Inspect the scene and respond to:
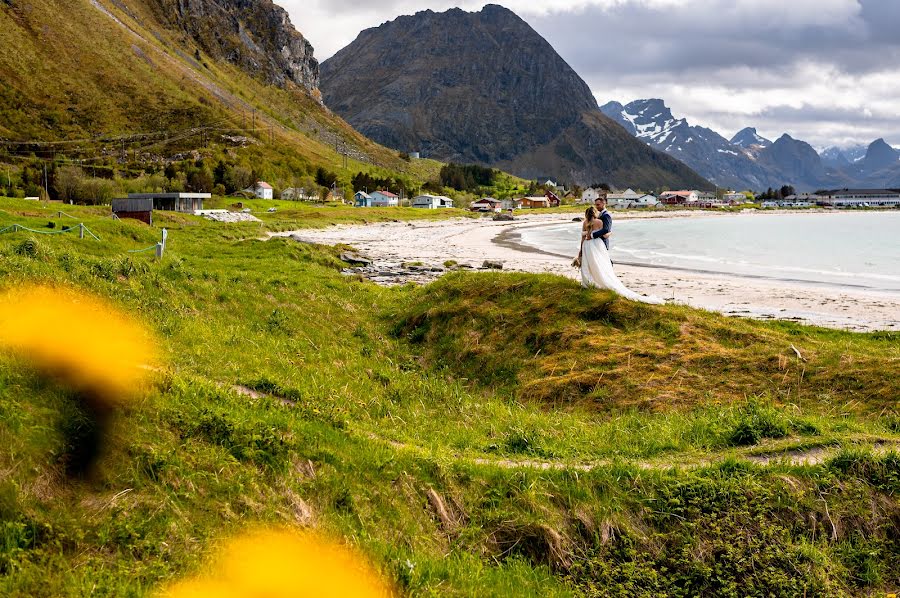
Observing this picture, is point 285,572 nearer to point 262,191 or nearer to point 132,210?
point 132,210

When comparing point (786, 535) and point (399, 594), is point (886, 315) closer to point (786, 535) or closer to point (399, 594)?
point (786, 535)

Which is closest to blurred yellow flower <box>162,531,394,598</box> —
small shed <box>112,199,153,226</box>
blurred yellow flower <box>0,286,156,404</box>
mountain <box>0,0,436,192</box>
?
blurred yellow flower <box>0,286,156,404</box>

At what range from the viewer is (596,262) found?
16.8 meters

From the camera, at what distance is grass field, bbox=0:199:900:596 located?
218 inches

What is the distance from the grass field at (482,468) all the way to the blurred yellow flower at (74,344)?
9.1 inches

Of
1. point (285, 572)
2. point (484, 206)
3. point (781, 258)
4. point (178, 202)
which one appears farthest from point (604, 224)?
point (484, 206)

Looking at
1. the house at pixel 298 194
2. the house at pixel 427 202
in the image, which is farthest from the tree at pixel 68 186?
the house at pixel 427 202

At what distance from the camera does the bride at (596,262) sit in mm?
16750

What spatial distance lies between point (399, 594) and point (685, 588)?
299 cm

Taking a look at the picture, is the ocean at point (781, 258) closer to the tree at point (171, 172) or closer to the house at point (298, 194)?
the house at point (298, 194)

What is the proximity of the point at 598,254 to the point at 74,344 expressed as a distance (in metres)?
12.9

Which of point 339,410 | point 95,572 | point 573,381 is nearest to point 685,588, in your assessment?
point 339,410

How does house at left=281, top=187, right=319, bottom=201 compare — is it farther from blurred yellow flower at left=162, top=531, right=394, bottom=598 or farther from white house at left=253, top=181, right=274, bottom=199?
blurred yellow flower at left=162, top=531, right=394, bottom=598

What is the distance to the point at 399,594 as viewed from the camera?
5.50 m
